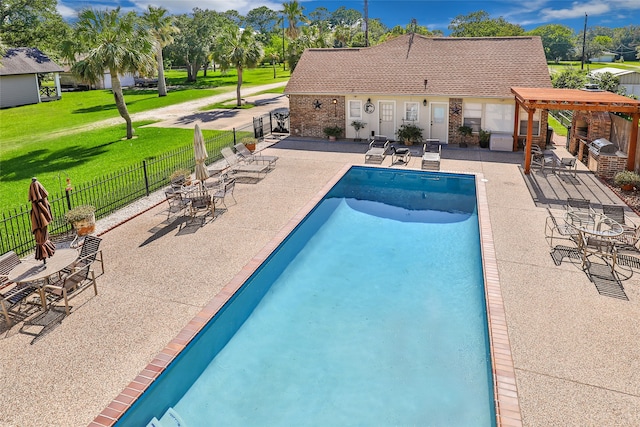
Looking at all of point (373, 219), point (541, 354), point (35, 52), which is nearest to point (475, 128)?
point (373, 219)

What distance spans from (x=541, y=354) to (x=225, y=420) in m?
5.15

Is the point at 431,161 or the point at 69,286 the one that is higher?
the point at 431,161

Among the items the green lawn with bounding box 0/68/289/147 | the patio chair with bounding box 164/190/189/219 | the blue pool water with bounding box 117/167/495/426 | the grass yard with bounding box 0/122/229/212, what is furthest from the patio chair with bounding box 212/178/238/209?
the green lawn with bounding box 0/68/289/147

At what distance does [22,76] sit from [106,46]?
26.3 meters

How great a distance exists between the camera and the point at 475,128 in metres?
22.6

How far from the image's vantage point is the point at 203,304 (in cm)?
904

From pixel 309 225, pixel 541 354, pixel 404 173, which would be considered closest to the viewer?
pixel 541 354

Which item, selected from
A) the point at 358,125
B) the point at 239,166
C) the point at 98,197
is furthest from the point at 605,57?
the point at 98,197

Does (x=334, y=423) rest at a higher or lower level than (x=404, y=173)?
lower

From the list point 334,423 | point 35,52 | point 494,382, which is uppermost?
point 35,52

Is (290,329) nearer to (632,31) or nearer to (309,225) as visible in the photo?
(309,225)

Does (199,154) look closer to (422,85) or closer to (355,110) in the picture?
(355,110)

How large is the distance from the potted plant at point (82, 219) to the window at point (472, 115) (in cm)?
1767

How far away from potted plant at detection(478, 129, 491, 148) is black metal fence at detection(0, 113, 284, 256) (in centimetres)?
1262
